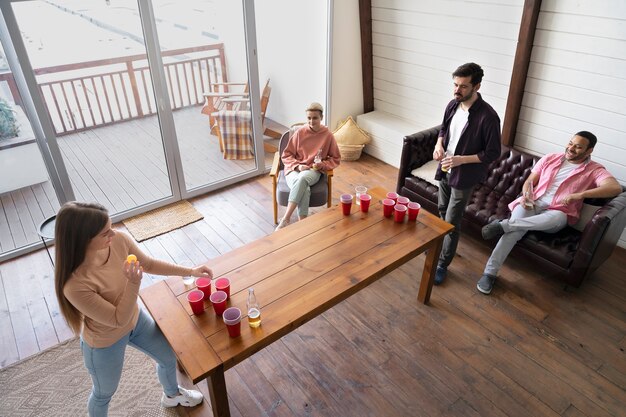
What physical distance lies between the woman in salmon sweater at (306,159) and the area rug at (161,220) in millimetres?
930

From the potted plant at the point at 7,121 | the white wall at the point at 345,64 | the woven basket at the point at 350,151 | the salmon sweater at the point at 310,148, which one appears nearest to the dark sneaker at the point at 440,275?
the salmon sweater at the point at 310,148

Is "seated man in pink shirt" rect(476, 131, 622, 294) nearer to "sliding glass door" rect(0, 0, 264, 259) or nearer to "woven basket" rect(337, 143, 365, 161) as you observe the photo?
"woven basket" rect(337, 143, 365, 161)

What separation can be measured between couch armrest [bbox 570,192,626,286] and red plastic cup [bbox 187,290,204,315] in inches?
98.3

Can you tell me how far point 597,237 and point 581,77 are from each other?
4.48 ft

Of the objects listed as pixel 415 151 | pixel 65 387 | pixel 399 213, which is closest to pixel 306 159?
pixel 415 151

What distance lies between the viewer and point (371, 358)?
2574mm

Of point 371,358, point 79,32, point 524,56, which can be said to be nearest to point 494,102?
point 524,56

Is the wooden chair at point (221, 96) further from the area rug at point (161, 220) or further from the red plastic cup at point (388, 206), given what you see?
the red plastic cup at point (388, 206)

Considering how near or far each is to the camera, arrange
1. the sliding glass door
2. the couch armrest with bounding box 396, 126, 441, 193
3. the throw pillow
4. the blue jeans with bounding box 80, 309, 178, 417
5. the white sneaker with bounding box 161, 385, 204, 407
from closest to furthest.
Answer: the blue jeans with bounding box 80, 309, 178, 417
the white sneaker with bounding box 161, 385, 204, 407
the sliding glass door
the couch armrest with bounding box 396, 126, 441, 193
the throw pillow

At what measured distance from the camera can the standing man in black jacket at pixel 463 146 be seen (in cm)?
260

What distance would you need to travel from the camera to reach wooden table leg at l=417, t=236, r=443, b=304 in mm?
2725

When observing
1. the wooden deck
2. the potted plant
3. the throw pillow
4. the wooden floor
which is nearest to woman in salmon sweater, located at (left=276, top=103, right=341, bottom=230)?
the wooden floor

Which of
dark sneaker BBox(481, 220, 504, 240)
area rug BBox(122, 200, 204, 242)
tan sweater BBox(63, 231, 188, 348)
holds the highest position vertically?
tan sweater BBox(63, 231, 188, 348)

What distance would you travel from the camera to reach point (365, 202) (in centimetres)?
274
